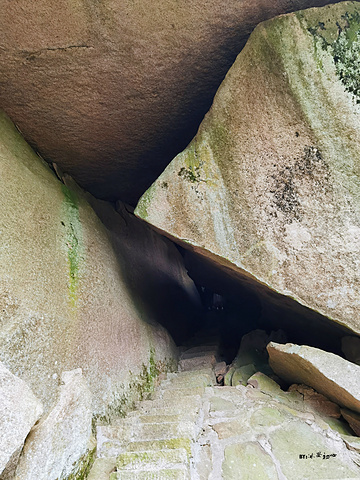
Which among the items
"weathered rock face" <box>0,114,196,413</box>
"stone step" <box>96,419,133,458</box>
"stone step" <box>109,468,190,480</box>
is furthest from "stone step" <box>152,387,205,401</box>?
"stone step" <box>109,468,190,480</box>

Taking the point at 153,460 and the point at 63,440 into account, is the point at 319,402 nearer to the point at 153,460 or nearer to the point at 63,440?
the point at 153,460

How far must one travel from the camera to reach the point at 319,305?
11.0ft

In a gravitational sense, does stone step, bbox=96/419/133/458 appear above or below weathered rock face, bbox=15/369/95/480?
below

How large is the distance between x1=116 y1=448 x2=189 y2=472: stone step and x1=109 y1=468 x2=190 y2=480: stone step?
0.20 ft

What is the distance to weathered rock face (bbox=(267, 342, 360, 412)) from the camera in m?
2.95

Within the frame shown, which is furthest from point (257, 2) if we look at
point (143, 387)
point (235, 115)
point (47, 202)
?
point (143, 387)

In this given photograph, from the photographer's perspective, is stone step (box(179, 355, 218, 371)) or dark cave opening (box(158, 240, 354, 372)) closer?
dark cave opening (box(158, 240, 354, 372))

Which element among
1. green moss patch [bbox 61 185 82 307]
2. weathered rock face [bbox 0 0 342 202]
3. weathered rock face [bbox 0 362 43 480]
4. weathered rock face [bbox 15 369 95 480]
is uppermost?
weathered rock face [bbox 0 0 342 202]

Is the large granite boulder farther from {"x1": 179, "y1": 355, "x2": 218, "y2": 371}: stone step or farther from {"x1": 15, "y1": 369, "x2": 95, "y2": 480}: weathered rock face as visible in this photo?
{"x1": 179, "y1": 355, "x2": 218, "y2": 371}: stone step

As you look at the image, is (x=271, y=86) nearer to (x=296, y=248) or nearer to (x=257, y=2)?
(x=257, y=2)

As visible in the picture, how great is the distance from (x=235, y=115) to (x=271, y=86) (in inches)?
16.2

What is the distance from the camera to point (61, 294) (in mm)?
3246

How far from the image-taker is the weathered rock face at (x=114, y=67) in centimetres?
314

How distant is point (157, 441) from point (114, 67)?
331 centimetres
